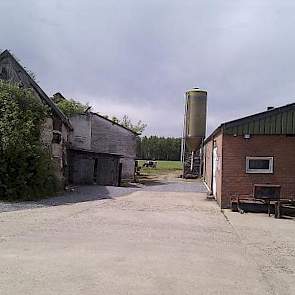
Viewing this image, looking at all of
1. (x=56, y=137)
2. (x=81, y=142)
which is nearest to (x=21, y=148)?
(x=56, y=137)

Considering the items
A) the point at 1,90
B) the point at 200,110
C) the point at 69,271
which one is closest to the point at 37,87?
the point at 1,90

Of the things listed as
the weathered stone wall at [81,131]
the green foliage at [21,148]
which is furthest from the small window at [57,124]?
the weathered stone wall at [81,131]

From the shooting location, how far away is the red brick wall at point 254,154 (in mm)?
16250

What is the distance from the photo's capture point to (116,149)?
128 ft

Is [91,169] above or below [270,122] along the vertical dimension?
below

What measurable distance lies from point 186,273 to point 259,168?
10684 mm

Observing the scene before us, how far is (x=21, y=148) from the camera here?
59.3 ft

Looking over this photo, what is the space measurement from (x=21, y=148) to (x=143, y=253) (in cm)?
1171

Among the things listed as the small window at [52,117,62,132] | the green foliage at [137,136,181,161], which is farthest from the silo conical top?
the green foliage at [137,136,181,161]

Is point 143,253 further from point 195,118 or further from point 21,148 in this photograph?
point 195,118

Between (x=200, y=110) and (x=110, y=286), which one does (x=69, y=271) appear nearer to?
(x=110, y=286)

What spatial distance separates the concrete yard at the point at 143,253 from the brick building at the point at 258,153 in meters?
2.42

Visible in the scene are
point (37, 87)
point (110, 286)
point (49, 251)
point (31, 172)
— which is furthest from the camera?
point (37, 87)

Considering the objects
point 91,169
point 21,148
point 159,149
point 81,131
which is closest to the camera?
point 21,148
